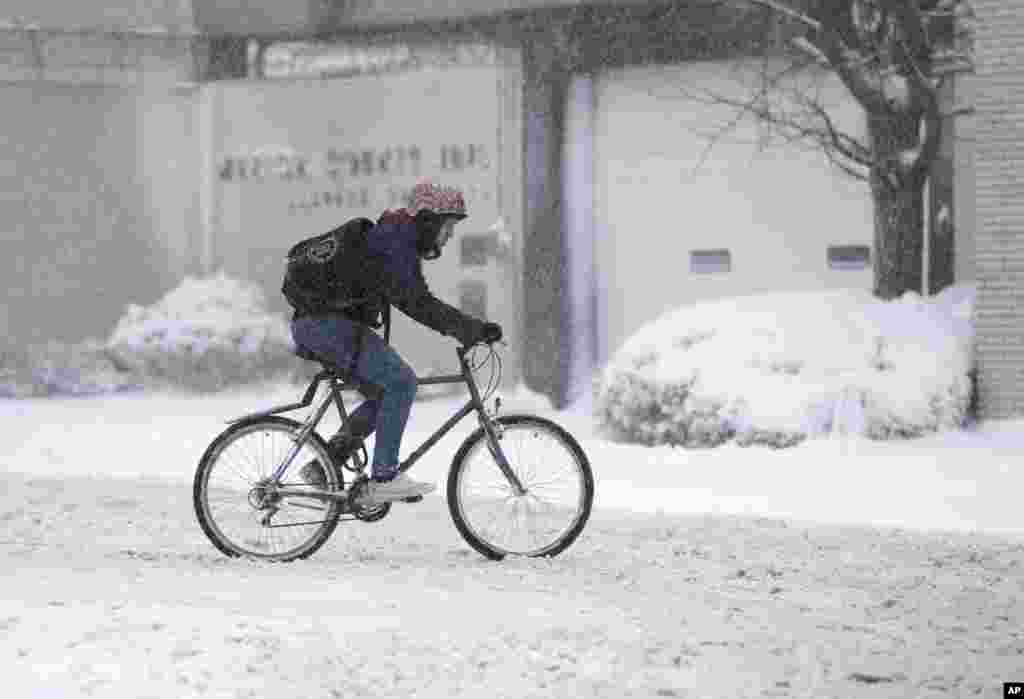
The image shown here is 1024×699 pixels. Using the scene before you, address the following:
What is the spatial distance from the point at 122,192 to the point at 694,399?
8.63 meters

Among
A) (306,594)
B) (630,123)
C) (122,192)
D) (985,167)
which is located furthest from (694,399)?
(122,192)

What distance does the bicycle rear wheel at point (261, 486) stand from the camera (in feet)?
29.2

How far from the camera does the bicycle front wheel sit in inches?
352

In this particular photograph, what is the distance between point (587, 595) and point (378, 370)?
1522 mm

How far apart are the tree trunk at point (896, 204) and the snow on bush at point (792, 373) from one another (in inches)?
19.4

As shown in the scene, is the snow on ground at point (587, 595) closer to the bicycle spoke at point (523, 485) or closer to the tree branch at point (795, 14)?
the bicycle spoke at point (523, 485)

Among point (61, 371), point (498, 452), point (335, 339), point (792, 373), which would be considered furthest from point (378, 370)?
point (61, 371)

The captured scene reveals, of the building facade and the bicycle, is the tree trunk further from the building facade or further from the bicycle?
the bicycle

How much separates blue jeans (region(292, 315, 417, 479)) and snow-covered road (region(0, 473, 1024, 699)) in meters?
0.55

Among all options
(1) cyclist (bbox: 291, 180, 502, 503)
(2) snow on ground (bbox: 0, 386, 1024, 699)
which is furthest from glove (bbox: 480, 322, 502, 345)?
(2) snow on ground (bbox: 0, 386, 1024, 699)

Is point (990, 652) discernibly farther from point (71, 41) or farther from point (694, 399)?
point (71, 41)

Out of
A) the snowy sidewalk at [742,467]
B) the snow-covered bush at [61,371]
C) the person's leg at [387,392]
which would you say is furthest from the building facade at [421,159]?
the person's leg at [387,392]

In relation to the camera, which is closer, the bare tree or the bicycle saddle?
the bicycle saddle

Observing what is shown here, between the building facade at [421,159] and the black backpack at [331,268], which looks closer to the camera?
the black backpack at [331,268]
